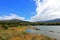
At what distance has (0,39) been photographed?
27.2 m

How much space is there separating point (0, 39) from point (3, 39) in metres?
0.73

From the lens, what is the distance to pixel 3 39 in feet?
87.7
